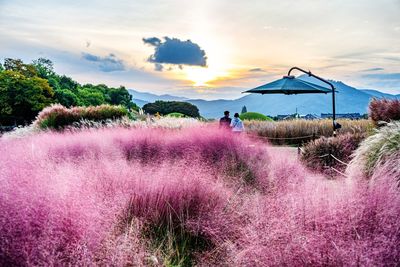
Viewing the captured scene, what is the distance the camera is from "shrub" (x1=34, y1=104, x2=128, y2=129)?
1288 centimetres

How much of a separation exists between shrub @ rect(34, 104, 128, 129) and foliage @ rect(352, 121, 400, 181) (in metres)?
9.64

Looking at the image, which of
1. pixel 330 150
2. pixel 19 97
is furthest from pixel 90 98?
pixel 330 150

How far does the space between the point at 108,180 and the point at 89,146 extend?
324 centimetres

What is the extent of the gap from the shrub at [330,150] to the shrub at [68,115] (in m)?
7.11

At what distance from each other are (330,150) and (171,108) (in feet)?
130

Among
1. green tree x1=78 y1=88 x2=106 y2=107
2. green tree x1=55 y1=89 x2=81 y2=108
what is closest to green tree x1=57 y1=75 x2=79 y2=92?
green tree x1=78 y1=88 x2=106 y2=107

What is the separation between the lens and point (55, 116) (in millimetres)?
13023

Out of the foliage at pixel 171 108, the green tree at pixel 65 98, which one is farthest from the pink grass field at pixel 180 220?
the foliage at pixel 171 108

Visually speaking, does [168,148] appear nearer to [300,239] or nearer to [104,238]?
[104,238]

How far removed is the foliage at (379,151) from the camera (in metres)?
4.28

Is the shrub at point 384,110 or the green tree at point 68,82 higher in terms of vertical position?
the green tree at point 68,82

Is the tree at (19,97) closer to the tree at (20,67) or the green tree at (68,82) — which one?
the tree at (20,67)

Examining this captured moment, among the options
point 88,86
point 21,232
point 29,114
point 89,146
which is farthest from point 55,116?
point 88,86

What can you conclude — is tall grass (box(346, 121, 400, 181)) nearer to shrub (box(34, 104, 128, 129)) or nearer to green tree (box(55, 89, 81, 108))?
shrub (box(34, 104, 128, 129))
